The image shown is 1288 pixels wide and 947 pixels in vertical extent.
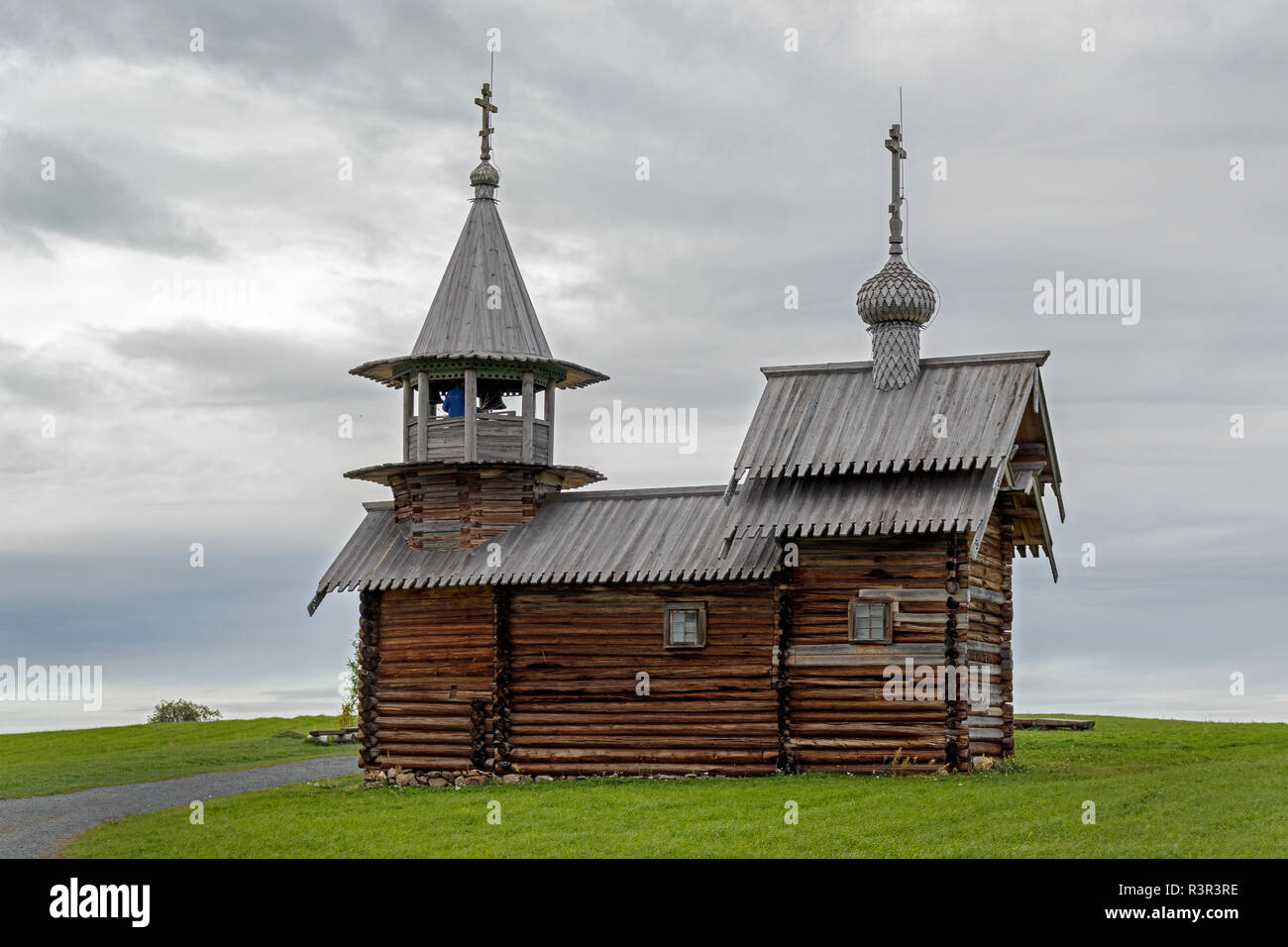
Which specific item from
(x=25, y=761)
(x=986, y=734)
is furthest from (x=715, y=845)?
(x=25, y=761)

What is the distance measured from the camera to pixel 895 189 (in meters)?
29.0

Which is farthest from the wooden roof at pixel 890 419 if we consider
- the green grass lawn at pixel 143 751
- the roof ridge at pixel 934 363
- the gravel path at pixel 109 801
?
the green grass lawn at pixel 143 751

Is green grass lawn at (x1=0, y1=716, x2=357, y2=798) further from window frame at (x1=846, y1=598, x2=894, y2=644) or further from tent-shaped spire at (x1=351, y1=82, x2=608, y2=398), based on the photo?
window frame at (x1=846, y1=598, x2=894, y2=644)

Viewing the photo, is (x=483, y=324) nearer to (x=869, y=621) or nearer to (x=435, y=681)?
(x=435, y=681)

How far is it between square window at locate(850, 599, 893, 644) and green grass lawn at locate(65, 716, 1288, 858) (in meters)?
Answer: 2.50

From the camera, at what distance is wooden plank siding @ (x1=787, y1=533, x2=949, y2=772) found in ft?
81.1

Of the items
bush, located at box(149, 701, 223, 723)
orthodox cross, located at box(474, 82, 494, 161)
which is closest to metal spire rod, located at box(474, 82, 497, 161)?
orthodox cross, located at box(474, 82, 494, 161)

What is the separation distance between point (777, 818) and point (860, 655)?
571 centimetres

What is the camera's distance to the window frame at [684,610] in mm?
26500

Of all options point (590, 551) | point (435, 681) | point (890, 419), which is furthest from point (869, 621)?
point (435, 681)

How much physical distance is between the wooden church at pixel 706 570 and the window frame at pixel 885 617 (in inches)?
1.6

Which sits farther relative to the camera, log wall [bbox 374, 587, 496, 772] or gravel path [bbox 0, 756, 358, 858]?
log wall [bbox 374, 587, 496, 772]

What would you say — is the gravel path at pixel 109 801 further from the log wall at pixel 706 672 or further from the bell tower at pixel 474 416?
the bell tower at pixel 474 416
